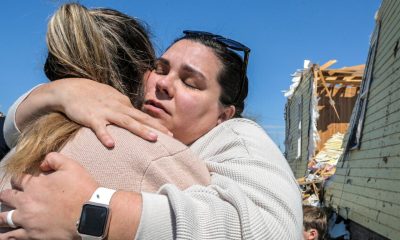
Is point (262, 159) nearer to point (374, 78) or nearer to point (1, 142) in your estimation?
point (1, 142)

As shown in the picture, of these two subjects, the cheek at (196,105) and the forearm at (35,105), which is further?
the cheek at (196,105)

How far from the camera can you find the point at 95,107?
67.9 inches

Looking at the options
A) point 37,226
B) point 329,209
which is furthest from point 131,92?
point 329,209

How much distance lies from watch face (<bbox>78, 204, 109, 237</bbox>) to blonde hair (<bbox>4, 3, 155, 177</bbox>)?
268 mm

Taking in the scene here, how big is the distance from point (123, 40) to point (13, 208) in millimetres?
778

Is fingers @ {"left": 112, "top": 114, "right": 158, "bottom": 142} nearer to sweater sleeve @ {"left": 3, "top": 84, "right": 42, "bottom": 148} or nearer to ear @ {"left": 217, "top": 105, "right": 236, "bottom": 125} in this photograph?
sweater sleeve @ {"left": 3, "top": 84, "right": 42, "bottom": 148}

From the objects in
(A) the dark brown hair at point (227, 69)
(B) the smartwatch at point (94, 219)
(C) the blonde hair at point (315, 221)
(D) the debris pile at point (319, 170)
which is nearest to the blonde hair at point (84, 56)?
(B) the smartwatch at point (94, 219)

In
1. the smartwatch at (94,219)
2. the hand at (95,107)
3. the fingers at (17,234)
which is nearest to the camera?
the smartwatch at (94,219)

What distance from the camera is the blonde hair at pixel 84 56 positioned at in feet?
5.25

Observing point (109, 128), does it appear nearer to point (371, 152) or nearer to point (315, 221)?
point (315, 221)

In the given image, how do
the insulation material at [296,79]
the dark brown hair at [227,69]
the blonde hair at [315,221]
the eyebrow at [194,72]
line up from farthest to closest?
1. the insulation material at [296,79]
2. the blonde hair at [315,221]
3. the dark brown hair at [227,69]
4. the eyebrow at [194,72]

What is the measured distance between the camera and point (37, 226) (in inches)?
58.0

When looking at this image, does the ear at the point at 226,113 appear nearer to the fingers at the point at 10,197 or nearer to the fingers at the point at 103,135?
the fingers at the point at 103,135

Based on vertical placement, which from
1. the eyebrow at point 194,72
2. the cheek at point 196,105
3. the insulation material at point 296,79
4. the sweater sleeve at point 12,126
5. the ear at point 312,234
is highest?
the insulation material at point 296,79
